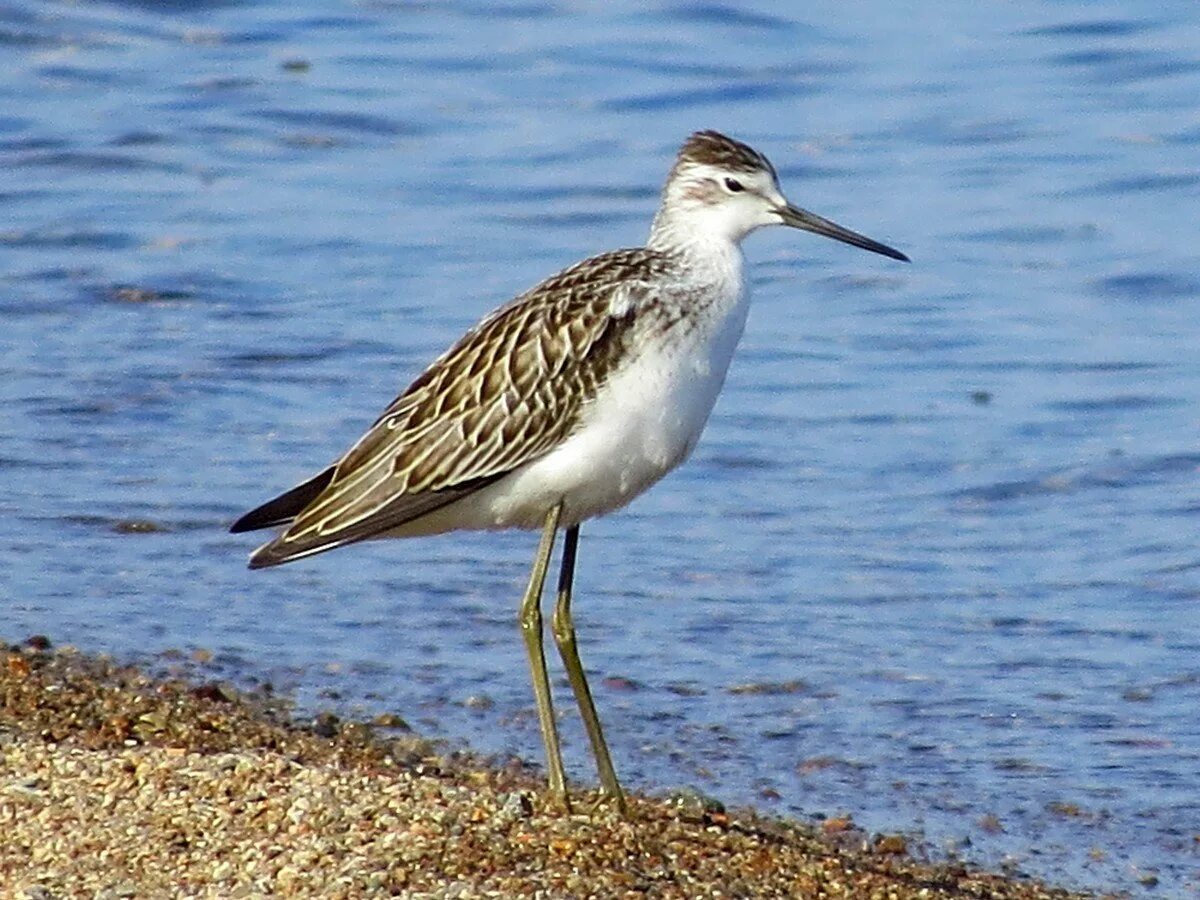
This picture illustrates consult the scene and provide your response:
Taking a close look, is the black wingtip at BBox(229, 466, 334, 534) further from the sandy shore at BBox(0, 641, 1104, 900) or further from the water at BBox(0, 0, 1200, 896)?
the water at BBox(0, 0, 1200, 896)

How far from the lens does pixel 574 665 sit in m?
7.73

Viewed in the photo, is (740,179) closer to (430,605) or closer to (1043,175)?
(430,605)

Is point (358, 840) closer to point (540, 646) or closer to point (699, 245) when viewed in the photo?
point (540, 646)

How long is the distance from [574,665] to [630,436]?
81cm

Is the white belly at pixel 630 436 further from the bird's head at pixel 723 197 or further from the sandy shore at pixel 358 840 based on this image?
the sandy shore at pixel 358 840

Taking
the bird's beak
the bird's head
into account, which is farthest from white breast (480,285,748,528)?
the bird's beak

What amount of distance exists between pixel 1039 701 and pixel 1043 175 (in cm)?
709

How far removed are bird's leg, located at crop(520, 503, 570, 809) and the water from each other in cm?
86

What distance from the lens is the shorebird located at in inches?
287

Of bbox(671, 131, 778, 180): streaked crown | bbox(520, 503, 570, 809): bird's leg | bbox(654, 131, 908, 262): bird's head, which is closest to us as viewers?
bbox(520, 503, 570, 809): bird's leg

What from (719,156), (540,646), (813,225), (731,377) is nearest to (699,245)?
(719,156)

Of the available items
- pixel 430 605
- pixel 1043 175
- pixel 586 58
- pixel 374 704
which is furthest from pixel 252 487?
pixel 586 58

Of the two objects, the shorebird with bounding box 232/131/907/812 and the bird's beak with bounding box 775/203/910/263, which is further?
the bird's beak with bounding box 775/203/910/263

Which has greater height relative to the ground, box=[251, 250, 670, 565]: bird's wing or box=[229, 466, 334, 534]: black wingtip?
box=[251, 250, 670, 565]: bird's wing
